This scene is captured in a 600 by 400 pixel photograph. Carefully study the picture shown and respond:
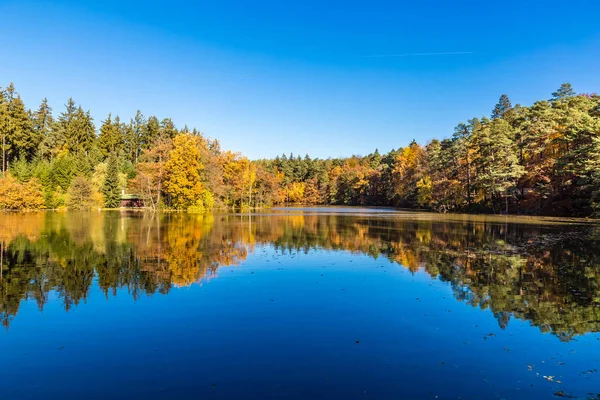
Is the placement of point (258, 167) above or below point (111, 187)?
above

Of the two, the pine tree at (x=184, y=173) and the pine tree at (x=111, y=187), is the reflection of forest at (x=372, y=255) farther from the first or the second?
the pine tree at (x=111, y=187)

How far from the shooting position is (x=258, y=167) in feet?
278

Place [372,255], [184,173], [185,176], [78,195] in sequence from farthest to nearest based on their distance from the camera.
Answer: [78,195] → [185,176] → [184,173] → [372,255]

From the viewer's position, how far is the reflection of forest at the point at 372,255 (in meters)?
10.1

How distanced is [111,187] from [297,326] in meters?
68.2

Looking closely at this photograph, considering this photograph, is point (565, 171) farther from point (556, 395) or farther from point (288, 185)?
point (288, 185)

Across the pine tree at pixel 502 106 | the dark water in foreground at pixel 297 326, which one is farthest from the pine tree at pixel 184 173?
the pine tree at pixel 502 106

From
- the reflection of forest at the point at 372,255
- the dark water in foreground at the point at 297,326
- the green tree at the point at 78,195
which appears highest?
the green tree at the point at 78,195

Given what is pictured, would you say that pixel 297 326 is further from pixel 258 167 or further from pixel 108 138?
pixel 108 138

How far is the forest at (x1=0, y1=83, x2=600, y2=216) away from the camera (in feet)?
154

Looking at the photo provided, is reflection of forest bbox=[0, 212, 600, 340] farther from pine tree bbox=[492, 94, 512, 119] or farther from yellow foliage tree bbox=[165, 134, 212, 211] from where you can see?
pine tree bbox=[492, 94, 512, 119]

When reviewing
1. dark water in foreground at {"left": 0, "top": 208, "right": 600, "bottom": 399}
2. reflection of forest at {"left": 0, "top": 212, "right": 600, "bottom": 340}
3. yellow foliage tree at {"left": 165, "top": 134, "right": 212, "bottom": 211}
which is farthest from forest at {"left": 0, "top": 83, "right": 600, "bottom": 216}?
dark water in foreground at {"left": 0, "top": 208, "right": 600, "bottom": 399}

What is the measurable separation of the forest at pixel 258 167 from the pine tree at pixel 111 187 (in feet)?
0.55

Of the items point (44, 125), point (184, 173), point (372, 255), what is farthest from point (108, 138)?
point (372, 255)
